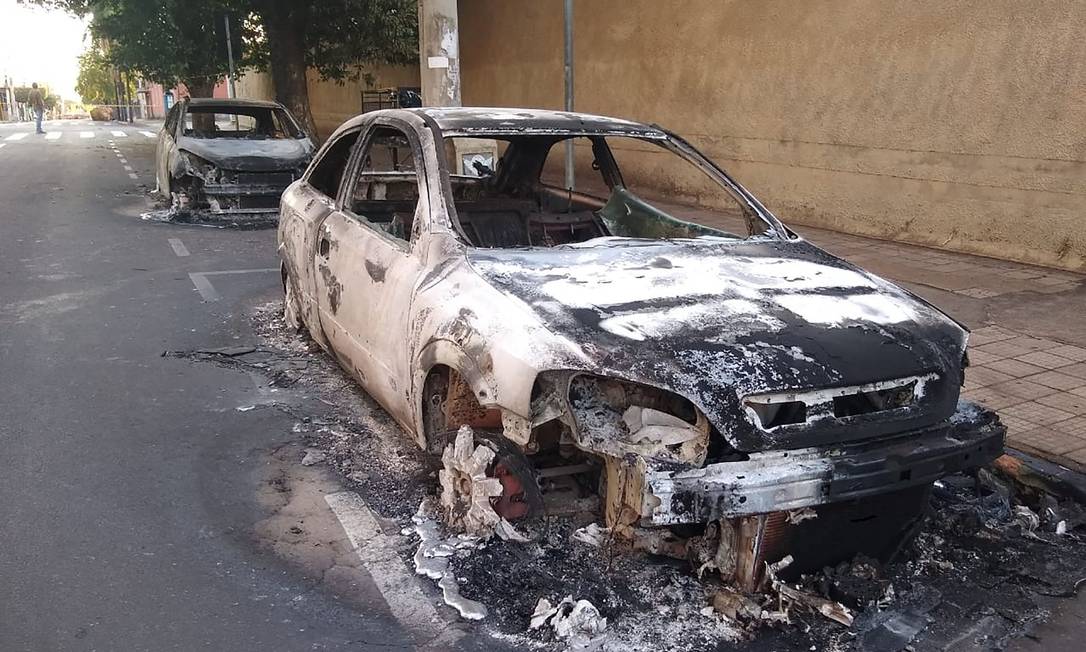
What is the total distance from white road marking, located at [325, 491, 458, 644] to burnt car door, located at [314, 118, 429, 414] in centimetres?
48

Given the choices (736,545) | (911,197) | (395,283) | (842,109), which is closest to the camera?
(736,545)

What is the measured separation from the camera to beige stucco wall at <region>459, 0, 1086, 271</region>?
26.2 ft

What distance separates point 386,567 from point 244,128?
10.5m

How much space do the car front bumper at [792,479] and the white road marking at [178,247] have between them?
7.92 meters

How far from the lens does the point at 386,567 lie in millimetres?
3346

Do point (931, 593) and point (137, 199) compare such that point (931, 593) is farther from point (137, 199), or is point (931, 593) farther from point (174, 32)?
point (174, 32)

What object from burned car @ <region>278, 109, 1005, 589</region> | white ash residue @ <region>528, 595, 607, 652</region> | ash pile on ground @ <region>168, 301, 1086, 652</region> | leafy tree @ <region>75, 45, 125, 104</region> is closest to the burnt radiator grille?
burned car @ <region>278, 109, 1005, 589</region>

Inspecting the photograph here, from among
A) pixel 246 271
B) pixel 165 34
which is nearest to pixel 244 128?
pixel 246 271

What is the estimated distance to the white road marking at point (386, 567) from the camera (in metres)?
3.02

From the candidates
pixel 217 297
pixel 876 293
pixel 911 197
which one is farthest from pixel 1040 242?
pixel 217 297

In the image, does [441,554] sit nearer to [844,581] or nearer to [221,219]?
[844,581]

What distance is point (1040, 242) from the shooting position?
8.19 meters

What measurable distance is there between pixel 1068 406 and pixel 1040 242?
151 inches

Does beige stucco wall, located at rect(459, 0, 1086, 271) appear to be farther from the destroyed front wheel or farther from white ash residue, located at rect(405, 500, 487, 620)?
white ash residue, located at rect(405, 500, 487, 620)
